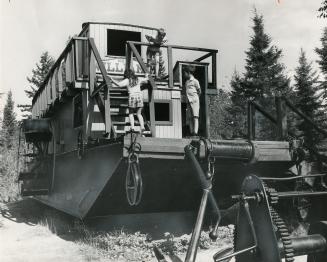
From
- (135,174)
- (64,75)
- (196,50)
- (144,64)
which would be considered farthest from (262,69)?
(135,174)

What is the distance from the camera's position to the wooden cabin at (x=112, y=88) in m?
8.95

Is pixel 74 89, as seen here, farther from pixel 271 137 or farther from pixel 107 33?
pixel 271 137

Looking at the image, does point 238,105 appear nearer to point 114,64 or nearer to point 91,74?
point 114,64

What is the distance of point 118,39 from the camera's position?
38.3ft

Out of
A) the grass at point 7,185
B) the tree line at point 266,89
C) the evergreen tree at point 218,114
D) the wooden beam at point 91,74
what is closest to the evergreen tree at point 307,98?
the tree line at point 266,89

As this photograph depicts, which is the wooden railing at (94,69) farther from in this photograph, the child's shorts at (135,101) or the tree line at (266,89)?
the tree line at (266,89)

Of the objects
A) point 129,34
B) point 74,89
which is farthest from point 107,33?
point 74,89

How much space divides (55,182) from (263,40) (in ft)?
70.4

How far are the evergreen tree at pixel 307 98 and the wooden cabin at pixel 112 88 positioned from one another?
17.0 metres

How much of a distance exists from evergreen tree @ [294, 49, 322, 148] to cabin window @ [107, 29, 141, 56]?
17004 mm

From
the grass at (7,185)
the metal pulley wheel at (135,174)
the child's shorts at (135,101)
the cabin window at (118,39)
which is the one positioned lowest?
the grass at (7,185)

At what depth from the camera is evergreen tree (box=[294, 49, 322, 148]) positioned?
1067 inches

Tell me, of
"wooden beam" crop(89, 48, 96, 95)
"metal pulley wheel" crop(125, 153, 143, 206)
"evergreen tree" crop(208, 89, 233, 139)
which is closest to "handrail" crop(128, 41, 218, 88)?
"wooden beam" crop(89, 48, 96, 95)

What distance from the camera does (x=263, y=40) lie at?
99.1ft
